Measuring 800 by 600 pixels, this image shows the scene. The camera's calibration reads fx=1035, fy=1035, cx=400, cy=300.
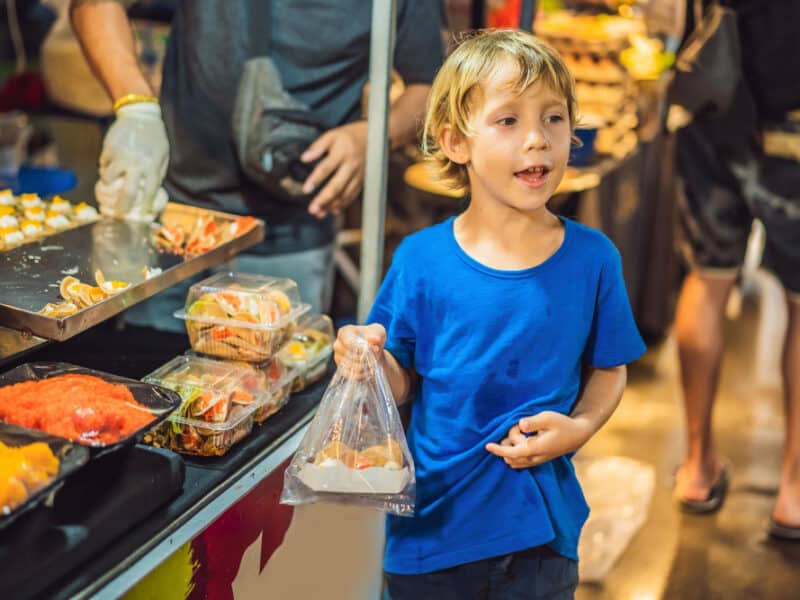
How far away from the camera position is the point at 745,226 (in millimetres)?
3053

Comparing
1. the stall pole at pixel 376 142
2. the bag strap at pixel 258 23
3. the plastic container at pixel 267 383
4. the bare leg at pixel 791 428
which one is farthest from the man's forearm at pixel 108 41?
the bare leg at pixel 791 428

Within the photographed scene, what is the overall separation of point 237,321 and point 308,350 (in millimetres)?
215

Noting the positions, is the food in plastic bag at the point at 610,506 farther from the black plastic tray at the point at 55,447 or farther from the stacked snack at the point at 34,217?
the black plastic tray at the point at 55,447

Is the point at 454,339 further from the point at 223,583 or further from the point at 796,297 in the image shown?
the point at 796,297

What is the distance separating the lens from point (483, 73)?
1.51 meters

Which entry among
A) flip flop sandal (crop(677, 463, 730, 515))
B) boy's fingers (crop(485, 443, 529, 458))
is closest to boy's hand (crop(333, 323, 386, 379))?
boy's fingers (crop(485, 443, 529, 458))

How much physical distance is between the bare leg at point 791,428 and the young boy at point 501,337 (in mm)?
1508

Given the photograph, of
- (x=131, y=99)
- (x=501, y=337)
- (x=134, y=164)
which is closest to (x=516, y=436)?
(x=501, y=337)

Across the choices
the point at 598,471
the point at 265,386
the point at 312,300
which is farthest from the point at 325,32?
the point at 598,471

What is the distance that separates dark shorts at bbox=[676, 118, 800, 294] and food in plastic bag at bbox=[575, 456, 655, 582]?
68 cm

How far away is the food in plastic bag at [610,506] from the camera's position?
9.28ft

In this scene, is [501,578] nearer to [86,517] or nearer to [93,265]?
[86,517]

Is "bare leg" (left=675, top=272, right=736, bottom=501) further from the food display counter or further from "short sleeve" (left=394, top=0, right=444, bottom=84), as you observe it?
the food display counter

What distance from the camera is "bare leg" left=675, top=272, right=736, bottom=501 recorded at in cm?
312
